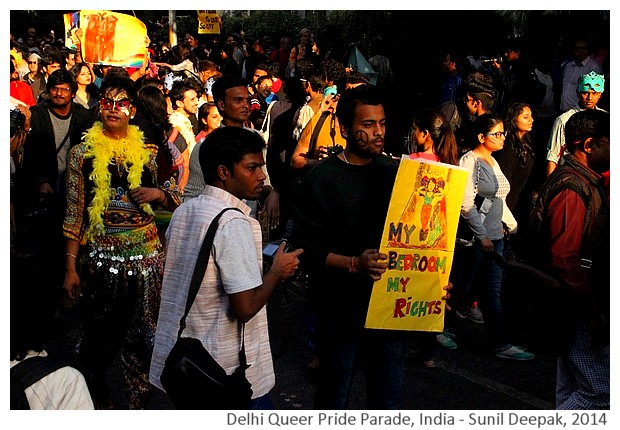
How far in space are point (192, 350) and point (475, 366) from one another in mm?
3041

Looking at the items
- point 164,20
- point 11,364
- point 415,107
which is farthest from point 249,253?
point 164,20

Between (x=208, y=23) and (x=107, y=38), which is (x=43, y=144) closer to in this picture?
(x=107, y=38)

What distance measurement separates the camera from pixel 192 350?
3.04 metres

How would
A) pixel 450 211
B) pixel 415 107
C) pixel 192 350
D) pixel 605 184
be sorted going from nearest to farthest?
pixel 192 350, pixel 450 211, pixel 605 184, pixel 415 107

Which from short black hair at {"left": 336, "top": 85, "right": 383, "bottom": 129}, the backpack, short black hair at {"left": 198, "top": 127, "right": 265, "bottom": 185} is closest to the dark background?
short black hair at {"left": 336, "top": 85, "right": 383, "bottom": 129}

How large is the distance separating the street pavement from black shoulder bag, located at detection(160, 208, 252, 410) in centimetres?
139

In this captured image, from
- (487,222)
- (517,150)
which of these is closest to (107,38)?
(517,150)

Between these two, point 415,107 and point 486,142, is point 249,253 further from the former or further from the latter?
point 415,107

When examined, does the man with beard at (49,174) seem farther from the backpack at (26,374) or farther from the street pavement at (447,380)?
the backpack at (26,374)

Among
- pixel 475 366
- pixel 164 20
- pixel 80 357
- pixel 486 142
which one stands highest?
pixel 164 20

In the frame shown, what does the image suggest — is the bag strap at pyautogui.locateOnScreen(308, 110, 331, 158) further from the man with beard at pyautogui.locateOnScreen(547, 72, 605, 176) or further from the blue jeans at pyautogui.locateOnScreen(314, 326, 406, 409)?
the blue jeans at pyautogui.locateOnScreen(314, 326, 406, 409)

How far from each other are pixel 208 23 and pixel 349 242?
48.0 feet

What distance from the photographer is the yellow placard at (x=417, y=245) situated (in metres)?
3.48

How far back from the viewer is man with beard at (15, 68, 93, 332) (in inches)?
199
